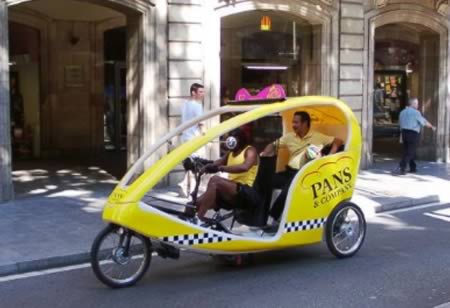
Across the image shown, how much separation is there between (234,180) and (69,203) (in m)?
4.23

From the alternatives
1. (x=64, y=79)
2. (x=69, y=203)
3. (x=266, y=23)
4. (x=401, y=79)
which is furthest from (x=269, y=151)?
(x=401, y=79)

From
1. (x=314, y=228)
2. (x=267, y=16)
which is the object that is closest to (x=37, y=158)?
(x=267, y=16)

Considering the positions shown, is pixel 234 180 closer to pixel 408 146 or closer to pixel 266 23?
pixel 266 23

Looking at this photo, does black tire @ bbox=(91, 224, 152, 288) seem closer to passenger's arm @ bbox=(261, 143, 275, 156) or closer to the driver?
the driver

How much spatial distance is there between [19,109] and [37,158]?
4.42 feet

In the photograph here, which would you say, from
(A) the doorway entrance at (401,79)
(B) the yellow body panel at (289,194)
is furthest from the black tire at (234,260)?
(A) the doorway entrance at (401,79)

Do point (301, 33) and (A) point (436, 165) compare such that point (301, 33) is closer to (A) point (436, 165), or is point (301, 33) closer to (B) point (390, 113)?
(A) point (436, 165)

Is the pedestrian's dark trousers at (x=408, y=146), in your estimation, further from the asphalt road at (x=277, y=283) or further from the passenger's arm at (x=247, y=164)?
the passenger's arm at (x=247, y=164)

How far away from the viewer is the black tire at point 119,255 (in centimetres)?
608

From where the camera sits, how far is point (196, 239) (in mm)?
6246

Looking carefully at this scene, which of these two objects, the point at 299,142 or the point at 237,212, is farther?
the point at 299,142

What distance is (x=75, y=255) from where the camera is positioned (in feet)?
23.9

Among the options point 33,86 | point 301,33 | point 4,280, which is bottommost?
point 4,280

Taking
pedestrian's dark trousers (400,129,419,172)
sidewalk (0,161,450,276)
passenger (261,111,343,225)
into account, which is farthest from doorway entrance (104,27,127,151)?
passenger (261,111,343,225)
